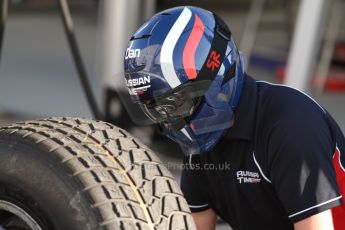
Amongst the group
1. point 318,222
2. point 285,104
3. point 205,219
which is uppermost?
point 285,104

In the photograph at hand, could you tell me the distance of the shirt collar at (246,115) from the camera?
6.73 feet

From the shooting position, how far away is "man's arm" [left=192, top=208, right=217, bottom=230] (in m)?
2.39

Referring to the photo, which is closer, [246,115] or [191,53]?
[191,53]

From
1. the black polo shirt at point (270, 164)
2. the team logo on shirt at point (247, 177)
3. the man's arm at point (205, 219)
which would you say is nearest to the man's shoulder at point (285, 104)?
the black polo shirt at point (270, 164)

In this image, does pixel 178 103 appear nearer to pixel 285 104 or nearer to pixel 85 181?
pixel 285 104

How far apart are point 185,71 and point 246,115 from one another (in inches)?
9.4

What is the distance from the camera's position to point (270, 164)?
1.95 metres

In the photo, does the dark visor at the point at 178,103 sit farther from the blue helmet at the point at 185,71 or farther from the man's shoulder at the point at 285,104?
the man's shoulder at the point at 285,104

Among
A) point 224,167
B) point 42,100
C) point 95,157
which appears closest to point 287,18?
point 42,100

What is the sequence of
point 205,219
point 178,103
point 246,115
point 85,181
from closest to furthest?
point 85,181, point 178,103, point 246,115, point 205,219

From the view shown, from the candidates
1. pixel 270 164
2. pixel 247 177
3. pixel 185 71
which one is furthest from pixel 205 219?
pixel 185 71

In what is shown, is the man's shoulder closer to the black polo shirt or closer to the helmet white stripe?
the black polo shirt

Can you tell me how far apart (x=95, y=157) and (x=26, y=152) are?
16 cm

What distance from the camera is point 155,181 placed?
1.75 meters
